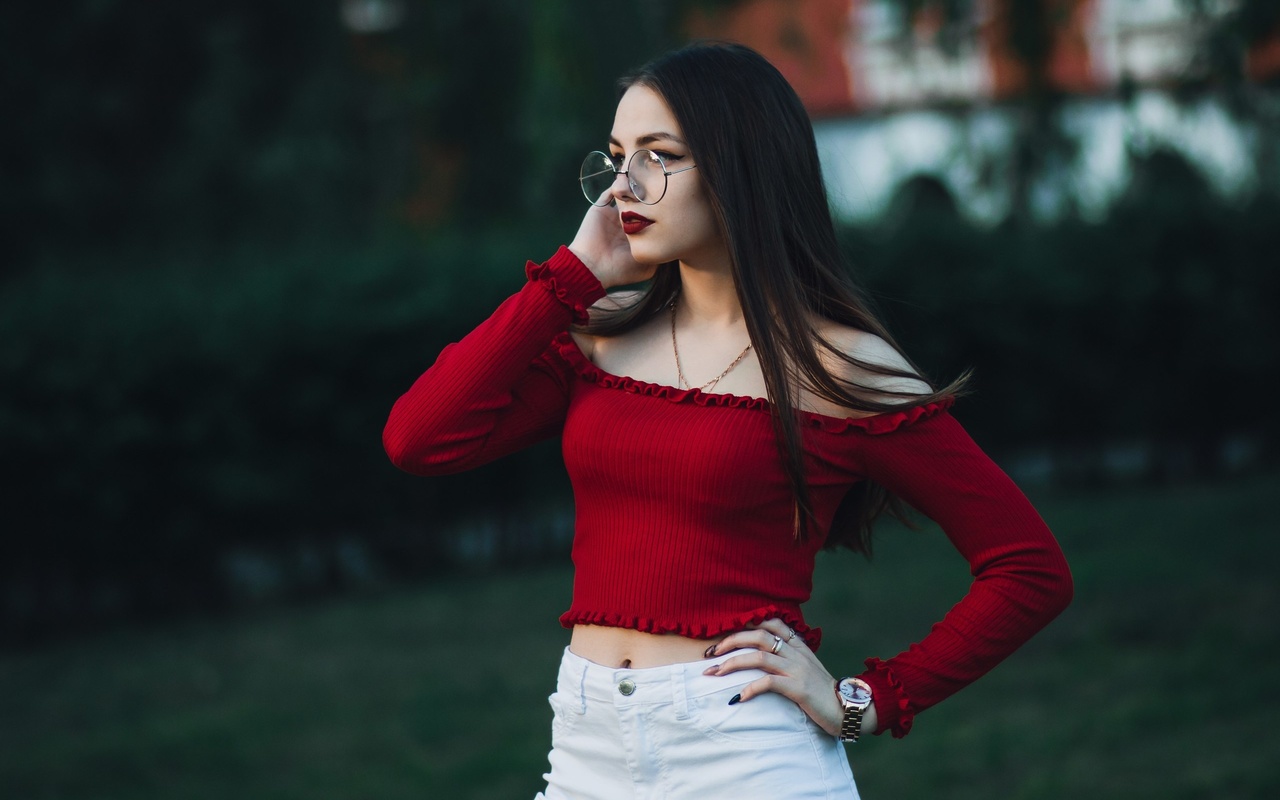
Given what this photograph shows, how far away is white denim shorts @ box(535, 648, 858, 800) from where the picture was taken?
86.7 inches

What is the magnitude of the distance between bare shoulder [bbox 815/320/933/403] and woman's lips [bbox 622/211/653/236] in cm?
35

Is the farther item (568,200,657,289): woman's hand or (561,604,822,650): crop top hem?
(568,200,657,289): woman's hand

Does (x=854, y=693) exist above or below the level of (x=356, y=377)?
above

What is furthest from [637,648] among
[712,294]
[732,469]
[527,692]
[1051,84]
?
[1051,84]

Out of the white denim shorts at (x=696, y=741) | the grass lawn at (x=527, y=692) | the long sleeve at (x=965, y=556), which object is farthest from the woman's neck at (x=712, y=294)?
the grass lawn at (x=527, y=692)

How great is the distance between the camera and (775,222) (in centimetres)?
235

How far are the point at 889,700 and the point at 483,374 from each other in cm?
91

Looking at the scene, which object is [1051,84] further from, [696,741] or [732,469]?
[696,741]

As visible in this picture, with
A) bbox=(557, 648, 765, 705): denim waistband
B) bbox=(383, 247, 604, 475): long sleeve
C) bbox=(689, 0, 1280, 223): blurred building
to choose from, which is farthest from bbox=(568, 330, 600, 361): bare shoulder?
bbox=(689, 0, 1280, 223): blurred building

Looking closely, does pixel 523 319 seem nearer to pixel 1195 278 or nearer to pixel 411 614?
pixel 411 614

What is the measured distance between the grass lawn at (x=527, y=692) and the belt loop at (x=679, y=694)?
3.24m

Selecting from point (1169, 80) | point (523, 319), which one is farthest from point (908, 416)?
point (1169, 80)

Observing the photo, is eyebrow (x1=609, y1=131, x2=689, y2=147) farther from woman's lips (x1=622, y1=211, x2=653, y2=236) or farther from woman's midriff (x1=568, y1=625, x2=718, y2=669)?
woman's midriff (x1=568, y1=625, x2=718, y2=669)

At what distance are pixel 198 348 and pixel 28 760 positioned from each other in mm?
2808
